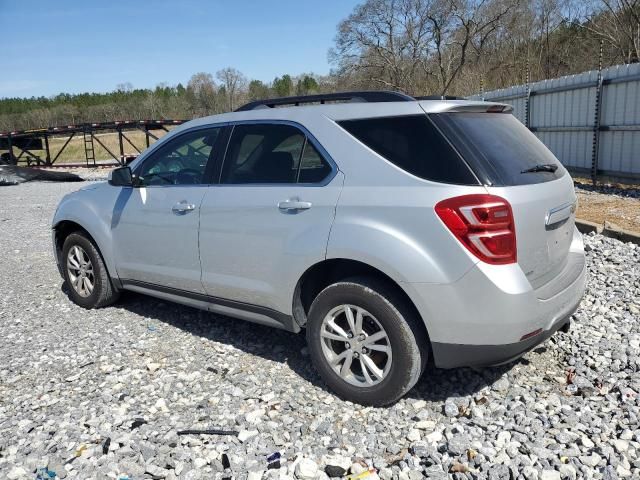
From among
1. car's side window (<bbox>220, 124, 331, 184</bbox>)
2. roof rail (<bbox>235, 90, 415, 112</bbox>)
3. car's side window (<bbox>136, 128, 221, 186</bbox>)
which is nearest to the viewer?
roof rail (<bbox>235, 90, 415, 112</bbox>)

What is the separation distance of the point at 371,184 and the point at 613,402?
192 centimetres

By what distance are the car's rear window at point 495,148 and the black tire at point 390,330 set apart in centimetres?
84

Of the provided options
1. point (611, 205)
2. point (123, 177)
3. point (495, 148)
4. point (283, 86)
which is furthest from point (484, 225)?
point (283, 86)

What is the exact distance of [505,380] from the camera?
136 inches

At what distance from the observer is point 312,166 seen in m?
3.40

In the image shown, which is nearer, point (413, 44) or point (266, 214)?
point (266, 214)

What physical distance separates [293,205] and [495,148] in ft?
4.11

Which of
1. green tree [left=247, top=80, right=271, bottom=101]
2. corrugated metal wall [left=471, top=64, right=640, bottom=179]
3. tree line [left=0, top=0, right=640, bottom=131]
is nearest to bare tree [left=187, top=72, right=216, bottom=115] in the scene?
green tree [left=247, top=80, right=271, bottom=101]

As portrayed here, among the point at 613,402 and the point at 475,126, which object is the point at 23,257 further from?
the point at 613,402

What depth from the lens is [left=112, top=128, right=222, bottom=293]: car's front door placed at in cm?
406

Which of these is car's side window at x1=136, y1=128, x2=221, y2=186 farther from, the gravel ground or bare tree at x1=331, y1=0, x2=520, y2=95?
bare tree at x1=331, y1=0, x2=520, y2=95

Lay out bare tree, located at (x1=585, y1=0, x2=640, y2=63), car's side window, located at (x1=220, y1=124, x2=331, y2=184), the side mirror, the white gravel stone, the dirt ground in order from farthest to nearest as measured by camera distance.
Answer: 1. bare tree, located at (x1=585, y1=0, x2=640, y2=63)
2. the dirt ground
3. the side mirror
4. car's side window, located at (x1=220, y1=124, x2=331, y2=184)
5. the white gravel stone

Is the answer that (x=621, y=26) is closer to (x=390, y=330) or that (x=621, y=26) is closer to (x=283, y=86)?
(x=390, y=330)

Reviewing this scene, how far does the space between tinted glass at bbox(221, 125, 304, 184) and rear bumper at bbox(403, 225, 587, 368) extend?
3.97 ft
